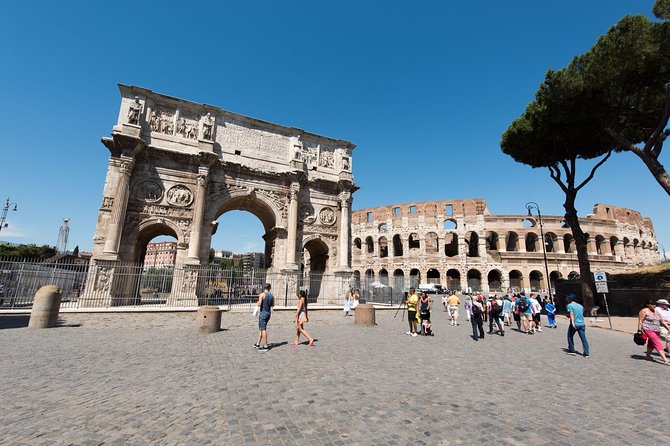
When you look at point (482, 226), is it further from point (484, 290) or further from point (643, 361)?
point (643, 361)

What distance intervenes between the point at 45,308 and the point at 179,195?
9.17m

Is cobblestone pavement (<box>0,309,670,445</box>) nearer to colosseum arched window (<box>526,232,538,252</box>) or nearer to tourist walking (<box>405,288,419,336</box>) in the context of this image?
tourist walking (<box>405,288,419,336</box>)

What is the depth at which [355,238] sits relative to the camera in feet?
146

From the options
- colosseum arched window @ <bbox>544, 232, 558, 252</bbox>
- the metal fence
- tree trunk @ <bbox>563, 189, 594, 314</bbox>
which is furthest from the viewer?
colosseum arched window @ <bbox>544, 232, 558, 252</bbox>

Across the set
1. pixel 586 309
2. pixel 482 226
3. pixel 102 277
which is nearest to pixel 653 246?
pixel 482 226

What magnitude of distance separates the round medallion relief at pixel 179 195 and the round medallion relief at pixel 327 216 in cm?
821

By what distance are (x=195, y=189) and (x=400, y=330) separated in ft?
45.1

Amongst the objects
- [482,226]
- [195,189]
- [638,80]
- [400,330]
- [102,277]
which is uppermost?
[638,80]

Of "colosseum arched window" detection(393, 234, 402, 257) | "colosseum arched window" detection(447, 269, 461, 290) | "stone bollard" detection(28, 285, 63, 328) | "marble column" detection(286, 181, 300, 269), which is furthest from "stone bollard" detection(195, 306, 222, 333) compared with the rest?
"colosseum arched window" detection(393, 234, 402, 257)

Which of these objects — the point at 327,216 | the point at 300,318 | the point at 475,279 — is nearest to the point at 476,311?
the point at 300,318

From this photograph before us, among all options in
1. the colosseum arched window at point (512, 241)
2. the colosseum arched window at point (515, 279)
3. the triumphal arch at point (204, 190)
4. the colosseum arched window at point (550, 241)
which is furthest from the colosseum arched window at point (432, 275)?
the triumphal arch at point (204, 190)

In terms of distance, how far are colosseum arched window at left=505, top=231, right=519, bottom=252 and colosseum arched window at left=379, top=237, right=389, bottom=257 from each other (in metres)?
15.7

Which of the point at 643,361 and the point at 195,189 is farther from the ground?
the point at 195,189

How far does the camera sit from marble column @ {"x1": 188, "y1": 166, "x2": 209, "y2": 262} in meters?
16.2
